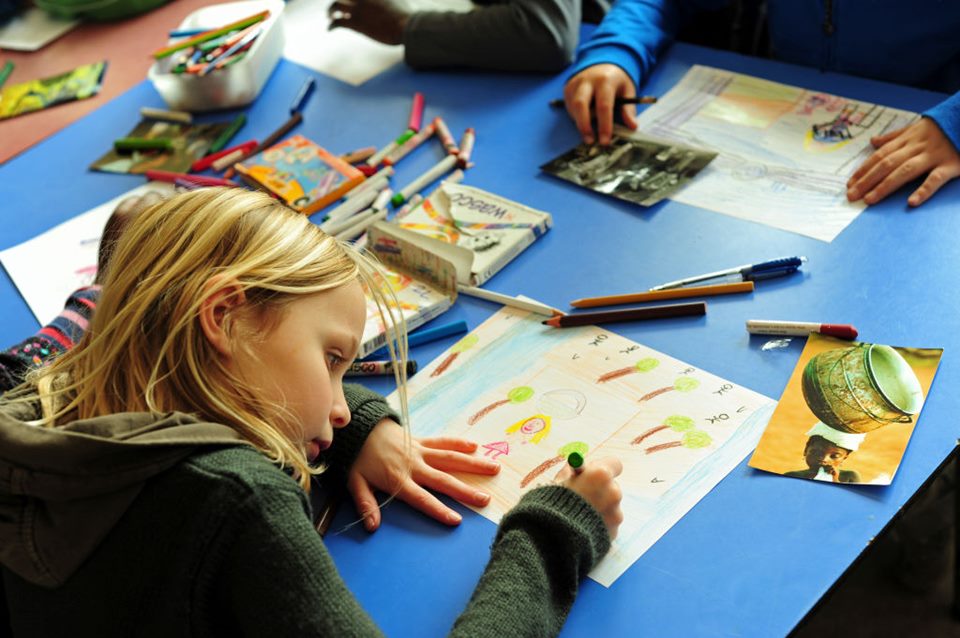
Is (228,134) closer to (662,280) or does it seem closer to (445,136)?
(445,136)

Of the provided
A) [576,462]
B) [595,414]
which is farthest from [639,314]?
[576,462]

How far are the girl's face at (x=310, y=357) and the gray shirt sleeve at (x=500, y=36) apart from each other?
2.62ft

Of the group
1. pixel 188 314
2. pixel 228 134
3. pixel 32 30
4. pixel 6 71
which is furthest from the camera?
pixel 32 30

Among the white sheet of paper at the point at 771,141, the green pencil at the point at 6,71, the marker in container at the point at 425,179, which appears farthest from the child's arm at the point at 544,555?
the green pencil at the point at 6,71

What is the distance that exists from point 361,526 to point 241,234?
0.28m

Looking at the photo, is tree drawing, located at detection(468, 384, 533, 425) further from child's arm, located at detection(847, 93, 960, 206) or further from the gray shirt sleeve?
the gray shirt sleeve

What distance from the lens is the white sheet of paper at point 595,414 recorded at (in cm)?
80

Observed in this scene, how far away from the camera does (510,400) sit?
92cm

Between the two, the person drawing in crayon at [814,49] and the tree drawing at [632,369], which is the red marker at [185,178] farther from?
the tree drawing at [632,369]

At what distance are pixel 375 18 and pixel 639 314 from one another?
902mm

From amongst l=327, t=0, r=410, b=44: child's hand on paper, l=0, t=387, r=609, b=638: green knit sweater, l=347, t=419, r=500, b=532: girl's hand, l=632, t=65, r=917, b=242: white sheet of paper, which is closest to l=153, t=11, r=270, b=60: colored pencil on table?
l=327, t=0, r=410, b=44: child's hand on paper

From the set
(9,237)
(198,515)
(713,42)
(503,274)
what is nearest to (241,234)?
(198,515)

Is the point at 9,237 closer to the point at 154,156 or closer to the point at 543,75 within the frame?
the point at 154,156

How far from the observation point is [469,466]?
853mm
